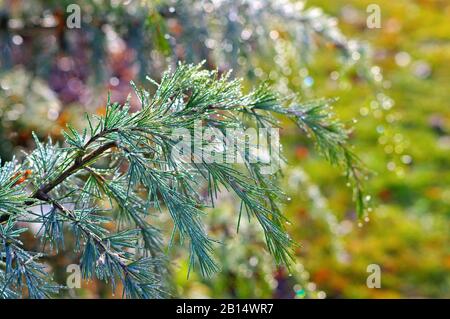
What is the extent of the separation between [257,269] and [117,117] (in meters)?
1.37

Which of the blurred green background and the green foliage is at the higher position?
the blurred green background

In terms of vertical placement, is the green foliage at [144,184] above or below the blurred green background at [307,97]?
below

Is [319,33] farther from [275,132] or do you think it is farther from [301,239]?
[301,239]

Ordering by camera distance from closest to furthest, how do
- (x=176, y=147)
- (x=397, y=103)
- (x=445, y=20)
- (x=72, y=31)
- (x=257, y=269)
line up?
(x=176, y=147), (x=72, y=31), (x=257, y=269), (x=397, y=103), (x=445, y=20)

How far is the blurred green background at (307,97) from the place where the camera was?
5.78 feet

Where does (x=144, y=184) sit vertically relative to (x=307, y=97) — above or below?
below

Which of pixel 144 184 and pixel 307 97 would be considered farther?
pixel 307 97

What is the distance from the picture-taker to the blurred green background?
176cm

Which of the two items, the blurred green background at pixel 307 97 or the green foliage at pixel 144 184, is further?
the blurred green background at pixel 307 97

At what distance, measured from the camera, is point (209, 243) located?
88cm

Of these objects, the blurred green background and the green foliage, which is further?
the blurred green background

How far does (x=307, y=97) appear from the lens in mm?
1912
